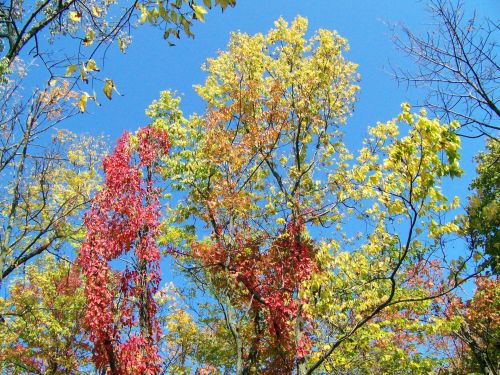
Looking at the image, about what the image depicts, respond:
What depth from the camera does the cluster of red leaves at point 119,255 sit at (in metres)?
9.77

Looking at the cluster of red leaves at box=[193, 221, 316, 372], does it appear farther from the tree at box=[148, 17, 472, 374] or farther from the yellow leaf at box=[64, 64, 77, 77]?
the yellow leaf at box=[64, 64, 77, 77]

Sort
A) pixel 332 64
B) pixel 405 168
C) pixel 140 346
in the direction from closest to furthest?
pixel 405 168 < pixel 140 346 < pixel 332 64

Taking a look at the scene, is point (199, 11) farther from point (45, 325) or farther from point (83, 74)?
point (45, 325)

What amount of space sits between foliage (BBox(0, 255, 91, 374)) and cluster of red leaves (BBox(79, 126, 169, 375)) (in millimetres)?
7460

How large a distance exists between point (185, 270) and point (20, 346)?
1001 cm

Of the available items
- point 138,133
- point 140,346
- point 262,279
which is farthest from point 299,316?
point 138,133

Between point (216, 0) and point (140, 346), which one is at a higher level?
point (140, 346)

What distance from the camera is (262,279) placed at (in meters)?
14.0

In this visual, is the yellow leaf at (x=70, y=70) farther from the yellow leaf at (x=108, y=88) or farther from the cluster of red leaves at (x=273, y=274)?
the cluster of red leaves at (x=273, y=274)

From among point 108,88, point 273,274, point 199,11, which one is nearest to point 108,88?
point 108,88

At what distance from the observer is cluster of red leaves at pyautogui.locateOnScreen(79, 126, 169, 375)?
9766 mm

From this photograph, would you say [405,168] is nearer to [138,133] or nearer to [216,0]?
[216,0]

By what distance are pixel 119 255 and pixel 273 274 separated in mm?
5346

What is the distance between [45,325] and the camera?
1728cm
